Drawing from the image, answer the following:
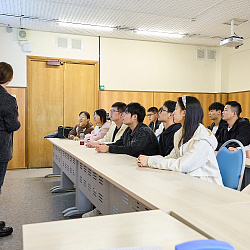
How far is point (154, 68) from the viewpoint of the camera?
25.0ft

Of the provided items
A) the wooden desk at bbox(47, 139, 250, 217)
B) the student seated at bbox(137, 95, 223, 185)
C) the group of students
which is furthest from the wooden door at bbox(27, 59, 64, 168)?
the student seated at bbox(137, 95, 223, 185)

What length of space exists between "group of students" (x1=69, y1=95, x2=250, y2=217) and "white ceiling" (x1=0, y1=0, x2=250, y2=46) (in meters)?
1.84

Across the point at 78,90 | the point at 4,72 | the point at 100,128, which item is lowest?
the point at 100,128

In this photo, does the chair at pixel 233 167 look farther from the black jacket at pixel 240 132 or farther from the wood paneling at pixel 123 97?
the wood paneling at pixel 123 97

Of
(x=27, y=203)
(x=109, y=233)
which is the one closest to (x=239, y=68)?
(x=27, y=203)

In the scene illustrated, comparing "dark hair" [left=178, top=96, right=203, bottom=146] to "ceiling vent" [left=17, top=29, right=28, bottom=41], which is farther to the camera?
"ceiling vent" [left=17, top=29, right=28, bottom=41]

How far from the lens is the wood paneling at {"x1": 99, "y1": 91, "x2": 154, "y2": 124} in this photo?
7227mm

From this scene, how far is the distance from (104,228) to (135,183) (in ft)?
2.35

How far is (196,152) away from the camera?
2053 mm

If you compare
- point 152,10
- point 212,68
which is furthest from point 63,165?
point 212,68

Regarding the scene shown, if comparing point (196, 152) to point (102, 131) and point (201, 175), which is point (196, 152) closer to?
point (201, 175)

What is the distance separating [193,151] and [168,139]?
3.85 ft

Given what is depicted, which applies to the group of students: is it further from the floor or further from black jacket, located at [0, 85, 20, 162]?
black jacket, located at [0, 85, 20, 162]

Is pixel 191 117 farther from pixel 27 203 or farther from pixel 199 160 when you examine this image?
pixel 27 203
